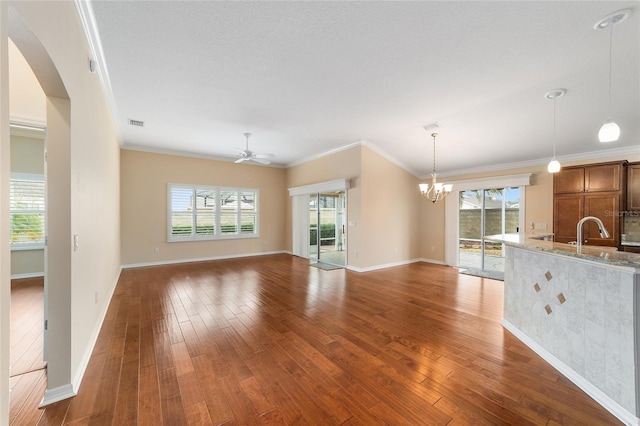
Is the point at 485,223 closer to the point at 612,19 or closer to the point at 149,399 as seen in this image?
the point at 612,19

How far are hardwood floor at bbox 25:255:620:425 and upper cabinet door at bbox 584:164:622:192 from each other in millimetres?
2967

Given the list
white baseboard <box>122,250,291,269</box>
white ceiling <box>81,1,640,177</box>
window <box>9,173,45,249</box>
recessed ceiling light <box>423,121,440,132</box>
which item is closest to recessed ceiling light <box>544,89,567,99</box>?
white ceiling <box>81,1,640,177</box>

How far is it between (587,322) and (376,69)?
321cm

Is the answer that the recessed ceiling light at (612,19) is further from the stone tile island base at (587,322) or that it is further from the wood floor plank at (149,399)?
the wood floor plank at (149,399)

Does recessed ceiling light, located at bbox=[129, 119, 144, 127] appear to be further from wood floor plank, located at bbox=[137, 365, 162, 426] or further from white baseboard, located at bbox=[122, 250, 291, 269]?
wood floor plank, located at bbox=[137, 365, 162, 426]

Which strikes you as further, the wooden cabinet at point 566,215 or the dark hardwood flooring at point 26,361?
the wooden cabinet at point 566,215

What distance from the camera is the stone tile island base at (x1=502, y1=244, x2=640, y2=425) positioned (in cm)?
174

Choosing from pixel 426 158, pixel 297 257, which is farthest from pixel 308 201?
pixel 426 158

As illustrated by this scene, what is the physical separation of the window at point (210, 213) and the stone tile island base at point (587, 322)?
6866mm

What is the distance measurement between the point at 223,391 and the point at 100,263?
8.04 ft

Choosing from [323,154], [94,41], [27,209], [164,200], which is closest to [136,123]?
[164,200]

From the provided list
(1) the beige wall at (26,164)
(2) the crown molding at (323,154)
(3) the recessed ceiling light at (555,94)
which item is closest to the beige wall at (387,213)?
(2) the crown molding at (323,154)

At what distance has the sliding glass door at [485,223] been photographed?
600 cm

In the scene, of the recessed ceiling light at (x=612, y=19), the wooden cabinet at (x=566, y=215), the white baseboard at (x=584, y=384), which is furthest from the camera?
the wooden cabinet at (x=566, y=215)
